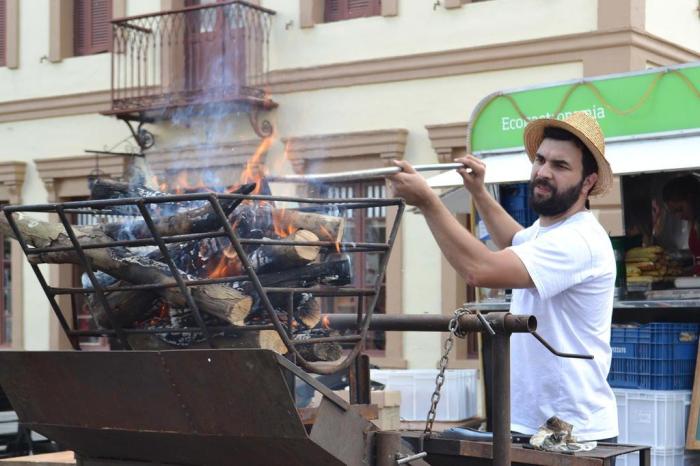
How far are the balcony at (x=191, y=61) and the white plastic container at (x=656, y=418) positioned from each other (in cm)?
854

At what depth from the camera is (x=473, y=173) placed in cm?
427

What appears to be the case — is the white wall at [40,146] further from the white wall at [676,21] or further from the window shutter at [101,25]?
the white wall at [676,21]

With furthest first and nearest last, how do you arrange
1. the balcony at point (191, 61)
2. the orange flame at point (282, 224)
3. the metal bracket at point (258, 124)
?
the balcony at point (191, 61), the metal bracket at point (258, 124), the orange flame at point (282, 224)

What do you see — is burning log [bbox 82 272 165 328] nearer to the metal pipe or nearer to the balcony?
the metal pipe

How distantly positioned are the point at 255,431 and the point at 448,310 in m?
11.1

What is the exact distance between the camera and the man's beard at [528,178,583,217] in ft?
13.4

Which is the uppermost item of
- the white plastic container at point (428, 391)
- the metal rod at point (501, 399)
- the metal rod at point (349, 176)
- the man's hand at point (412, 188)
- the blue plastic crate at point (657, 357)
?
A: the metal rod at point (349, 176)

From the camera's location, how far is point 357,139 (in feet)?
49.8

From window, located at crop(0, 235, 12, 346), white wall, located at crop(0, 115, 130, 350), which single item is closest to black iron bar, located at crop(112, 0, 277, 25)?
white wall, located at crop(0, 115, 130, 350)

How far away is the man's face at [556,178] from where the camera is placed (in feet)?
13.4

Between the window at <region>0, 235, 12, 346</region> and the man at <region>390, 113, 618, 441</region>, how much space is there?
621 inches

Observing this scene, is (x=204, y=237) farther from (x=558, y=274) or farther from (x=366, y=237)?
(x=366, y=237)

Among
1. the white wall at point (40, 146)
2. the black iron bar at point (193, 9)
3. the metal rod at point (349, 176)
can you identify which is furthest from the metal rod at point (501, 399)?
the white wall at point (40, 146)

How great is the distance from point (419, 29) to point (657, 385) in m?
7.72
